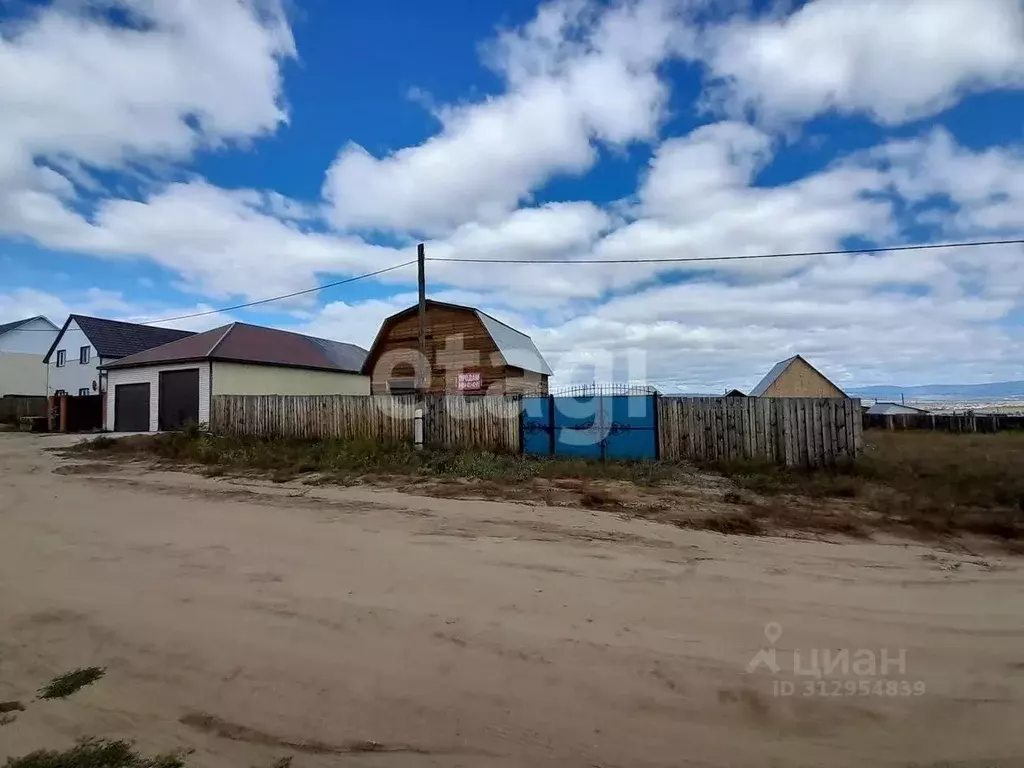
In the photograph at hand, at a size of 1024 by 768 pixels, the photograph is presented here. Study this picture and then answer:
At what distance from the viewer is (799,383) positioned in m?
35.3

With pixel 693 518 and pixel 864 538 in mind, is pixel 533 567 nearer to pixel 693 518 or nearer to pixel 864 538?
pixel 693 518

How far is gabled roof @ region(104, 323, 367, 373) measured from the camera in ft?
70.9

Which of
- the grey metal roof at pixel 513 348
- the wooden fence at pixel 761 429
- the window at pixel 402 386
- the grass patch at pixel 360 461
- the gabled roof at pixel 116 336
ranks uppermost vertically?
the gabled roof at pixel 116 336

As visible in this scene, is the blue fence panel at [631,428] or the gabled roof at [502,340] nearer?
the blue fence panel at [631,428]

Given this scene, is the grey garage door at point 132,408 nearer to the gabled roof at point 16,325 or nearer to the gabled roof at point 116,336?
the gabled roof at point 116,336

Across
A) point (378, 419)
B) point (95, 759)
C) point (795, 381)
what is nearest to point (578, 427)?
point (378, 419)

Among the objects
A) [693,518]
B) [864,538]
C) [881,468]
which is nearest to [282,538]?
[693,518]

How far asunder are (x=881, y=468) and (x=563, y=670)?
9405 millimetres

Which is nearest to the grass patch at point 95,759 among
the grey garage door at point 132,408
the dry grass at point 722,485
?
the dry grass at point 722,485

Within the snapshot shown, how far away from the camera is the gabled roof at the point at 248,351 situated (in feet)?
70.9

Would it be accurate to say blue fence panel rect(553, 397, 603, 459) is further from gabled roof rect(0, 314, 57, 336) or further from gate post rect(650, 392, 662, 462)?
gabled roof rect(0, 314, 57, 336)

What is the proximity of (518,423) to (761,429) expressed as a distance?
Answer: 546 cm

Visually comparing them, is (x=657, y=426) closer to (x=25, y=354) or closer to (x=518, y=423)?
(x=518, y=423)

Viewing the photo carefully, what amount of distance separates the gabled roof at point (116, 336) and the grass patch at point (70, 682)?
3366 cm
